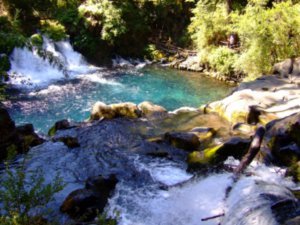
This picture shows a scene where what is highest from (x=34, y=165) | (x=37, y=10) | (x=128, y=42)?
(x=37, y=10)

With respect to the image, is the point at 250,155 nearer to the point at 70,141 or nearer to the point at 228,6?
the point at 70,141

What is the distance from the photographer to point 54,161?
10.4 metres

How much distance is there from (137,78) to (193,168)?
1285cm

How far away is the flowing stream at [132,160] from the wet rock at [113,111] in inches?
26.8

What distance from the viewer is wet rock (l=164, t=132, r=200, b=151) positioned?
35.2ft

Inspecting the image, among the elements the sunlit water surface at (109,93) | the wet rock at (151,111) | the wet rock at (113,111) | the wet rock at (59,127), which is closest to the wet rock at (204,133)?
the wet rock at (151,111)

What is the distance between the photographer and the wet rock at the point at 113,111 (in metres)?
14.0

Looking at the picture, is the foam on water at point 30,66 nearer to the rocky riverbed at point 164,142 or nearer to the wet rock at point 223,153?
the rocky riverbed at point 164,142

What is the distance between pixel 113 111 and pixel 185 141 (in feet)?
14.0

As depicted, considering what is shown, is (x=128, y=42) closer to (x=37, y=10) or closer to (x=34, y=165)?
(x=37, y=10)

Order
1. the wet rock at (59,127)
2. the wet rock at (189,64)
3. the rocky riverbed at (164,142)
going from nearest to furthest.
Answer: the rocky riverbed at (164,142)
the wet rock at (59,127)
the wet rock at (189,64)

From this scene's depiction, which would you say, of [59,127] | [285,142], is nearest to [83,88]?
[59,127]

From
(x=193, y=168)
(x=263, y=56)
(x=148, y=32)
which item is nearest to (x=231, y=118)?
(x=193, y=168)

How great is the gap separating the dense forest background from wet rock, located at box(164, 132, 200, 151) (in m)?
8.24
